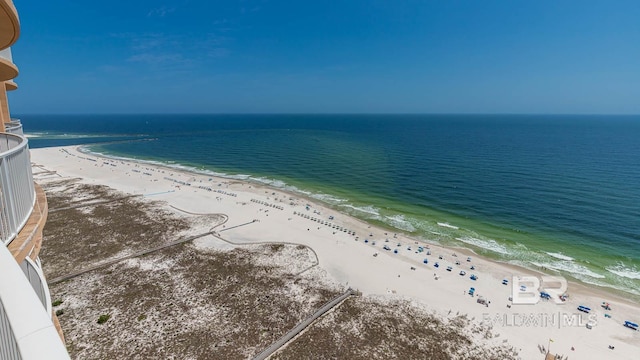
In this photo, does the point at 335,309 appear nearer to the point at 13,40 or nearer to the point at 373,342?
the point at 373,342

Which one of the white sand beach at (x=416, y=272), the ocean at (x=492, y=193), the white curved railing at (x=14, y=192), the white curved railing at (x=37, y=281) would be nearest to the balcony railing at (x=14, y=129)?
the white curved railing at (x=14, y=192)

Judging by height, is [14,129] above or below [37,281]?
above
